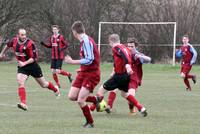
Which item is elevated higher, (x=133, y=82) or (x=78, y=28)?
(x=78, y=28)

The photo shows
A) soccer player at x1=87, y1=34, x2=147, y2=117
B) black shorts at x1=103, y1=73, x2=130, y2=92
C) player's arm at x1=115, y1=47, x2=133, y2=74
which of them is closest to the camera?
player's arm at x1=115, y1=47, x2=133, y2=74

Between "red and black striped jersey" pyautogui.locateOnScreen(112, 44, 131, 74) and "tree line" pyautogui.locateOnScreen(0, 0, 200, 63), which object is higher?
"red and black striped jersey" pyautogui.locateOnScreen(112, 44, 131, 74)

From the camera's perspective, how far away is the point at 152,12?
141ft

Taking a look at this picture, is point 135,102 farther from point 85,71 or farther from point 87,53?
point 87,53

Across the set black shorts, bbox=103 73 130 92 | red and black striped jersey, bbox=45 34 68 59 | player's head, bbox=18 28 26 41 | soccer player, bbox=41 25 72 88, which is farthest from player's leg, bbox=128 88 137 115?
red and black striped jersey, bbox=45 34 68 59

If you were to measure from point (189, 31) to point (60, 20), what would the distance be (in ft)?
28.6

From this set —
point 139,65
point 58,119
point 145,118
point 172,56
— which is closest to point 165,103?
point 139,65

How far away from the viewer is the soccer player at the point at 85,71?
10586 millimetres

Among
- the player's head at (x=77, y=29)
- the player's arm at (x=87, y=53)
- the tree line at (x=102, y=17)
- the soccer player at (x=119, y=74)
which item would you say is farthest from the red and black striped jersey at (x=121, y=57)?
the tree line at (x=102, y=17)

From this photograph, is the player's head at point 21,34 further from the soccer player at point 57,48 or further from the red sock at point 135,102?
the soccer player at point 57,48

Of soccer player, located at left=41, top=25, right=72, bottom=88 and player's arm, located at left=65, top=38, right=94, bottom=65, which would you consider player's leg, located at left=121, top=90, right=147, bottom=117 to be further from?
soccer player, located at left=41, top=25, right=72, bottom=88

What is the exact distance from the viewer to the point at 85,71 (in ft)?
35.9

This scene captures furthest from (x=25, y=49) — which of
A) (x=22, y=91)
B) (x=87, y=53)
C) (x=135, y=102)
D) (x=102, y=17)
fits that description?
(x=102, y=17)

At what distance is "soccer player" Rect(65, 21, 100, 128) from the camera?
10586mm
